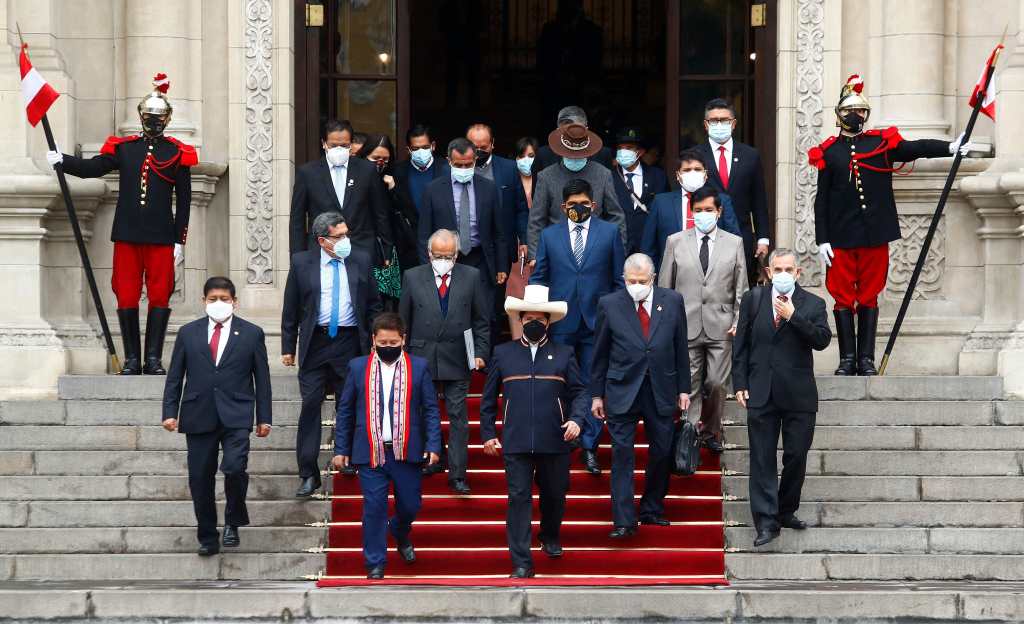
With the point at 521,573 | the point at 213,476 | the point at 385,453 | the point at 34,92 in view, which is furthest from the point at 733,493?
the point at 34,92

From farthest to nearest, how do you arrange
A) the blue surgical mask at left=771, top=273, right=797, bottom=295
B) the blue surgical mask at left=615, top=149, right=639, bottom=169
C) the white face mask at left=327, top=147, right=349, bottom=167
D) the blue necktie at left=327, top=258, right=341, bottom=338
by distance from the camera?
the blue surgical mask at left=615, top=149, right=639, bottom=169 → the white face mask at left=327, top=147, right=349, bottom=167 → the blue necktie at left=327, top=258, right=341, bottom=338 → the blue surgical mask at left=771, top=273, right=797, bottom=295

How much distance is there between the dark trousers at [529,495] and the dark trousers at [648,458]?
1.17 ft

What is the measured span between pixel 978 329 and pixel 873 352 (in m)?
1.27

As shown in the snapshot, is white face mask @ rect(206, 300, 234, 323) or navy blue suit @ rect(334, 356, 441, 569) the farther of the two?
white face mask @ rect(206, 300, 234, 323)

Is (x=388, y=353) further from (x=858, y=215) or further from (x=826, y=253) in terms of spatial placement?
(x=858, y=215)

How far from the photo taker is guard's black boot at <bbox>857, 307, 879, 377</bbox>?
14508mm

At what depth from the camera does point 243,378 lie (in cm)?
1269

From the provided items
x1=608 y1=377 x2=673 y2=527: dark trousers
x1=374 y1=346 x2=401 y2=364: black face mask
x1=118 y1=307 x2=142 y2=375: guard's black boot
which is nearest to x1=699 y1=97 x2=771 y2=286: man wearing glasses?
x1=608 y1=377 x2=673 y2=527: dark trousers

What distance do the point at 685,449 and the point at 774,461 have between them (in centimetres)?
60

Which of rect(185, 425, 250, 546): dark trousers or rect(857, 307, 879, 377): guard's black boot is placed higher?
rect(857, 307, 879, 377): guard's black boot

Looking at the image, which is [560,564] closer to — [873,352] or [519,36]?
[873,352]

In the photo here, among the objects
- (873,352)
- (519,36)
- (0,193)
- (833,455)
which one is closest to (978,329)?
(873,352)

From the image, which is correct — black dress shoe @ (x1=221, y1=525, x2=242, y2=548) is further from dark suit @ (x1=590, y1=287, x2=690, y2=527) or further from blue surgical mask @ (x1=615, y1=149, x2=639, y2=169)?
blue surgical mask @ (x1=615, y1=149, x2=639, y2=169)

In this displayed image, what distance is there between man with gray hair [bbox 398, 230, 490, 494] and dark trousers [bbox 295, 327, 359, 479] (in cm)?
45
